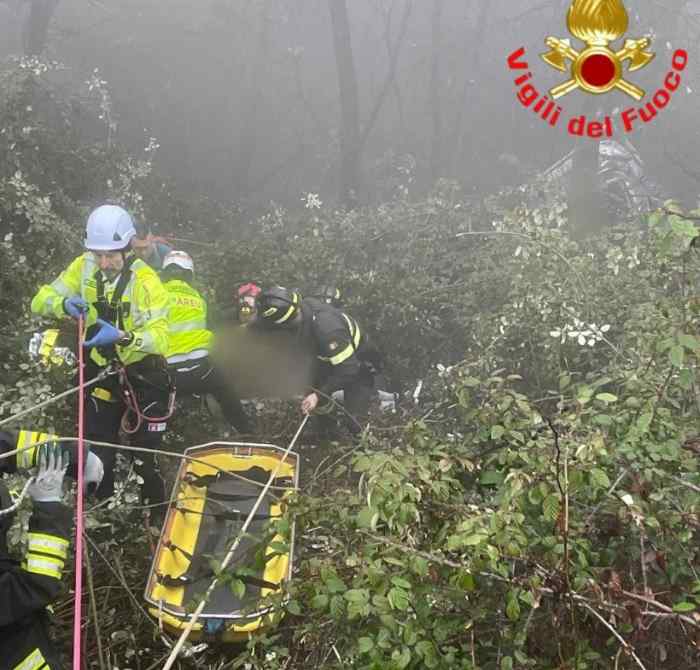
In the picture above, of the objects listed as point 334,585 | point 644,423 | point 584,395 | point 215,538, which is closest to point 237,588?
point 334,585

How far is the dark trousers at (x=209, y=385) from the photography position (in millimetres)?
5148

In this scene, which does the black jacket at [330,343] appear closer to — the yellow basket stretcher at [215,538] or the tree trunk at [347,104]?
the yellow basket stretcher at [215,538]

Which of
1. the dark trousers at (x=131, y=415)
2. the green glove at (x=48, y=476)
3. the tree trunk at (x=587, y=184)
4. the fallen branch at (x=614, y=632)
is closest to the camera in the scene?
the fallen branch at (x=614, y=632)

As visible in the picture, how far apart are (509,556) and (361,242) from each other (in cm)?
607

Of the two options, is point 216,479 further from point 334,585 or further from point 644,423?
point 644,423

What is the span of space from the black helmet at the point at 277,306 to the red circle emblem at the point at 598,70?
7.92 ft

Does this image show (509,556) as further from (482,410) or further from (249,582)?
(249,582)

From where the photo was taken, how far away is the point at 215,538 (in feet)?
14.3

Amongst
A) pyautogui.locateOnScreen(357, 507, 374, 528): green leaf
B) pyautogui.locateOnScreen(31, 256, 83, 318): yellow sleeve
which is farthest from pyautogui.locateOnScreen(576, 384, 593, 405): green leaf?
pyautogui.locateOnScreen(31, 256, 83, 318): yellow sleeve

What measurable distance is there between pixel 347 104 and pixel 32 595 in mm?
11150

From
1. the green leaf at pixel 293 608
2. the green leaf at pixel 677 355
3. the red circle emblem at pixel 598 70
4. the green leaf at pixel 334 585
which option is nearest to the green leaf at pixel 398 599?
the green leaf at pixel 334 585

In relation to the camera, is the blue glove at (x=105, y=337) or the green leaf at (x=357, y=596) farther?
the blue glove at (x=105, y=337)

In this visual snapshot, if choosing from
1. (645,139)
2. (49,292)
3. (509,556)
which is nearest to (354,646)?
(509,556)

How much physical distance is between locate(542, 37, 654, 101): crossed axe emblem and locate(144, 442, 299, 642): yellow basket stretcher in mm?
2918
